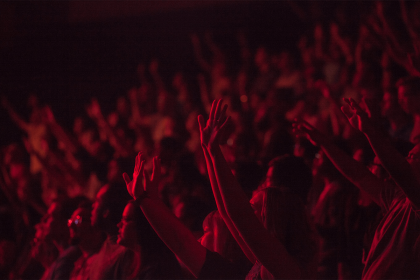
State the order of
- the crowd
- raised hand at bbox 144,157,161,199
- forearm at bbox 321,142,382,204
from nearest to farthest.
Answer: the crowd < raised hand at bbox 144,157,161,199 < forearm at bbox 321,142,382,204

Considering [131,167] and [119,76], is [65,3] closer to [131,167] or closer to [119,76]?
[119,76]

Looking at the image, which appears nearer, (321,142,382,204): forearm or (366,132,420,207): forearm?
(366,132,420,207): forearm

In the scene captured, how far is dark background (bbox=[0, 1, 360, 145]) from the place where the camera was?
8188 millimetres

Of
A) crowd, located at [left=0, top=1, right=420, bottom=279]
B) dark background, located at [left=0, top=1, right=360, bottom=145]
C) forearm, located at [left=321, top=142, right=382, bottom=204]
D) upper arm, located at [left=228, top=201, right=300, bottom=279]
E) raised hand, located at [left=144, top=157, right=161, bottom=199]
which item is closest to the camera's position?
upper arm, located at [left=228, top=201, right=300, bottom=279]

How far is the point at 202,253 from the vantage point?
5.90ft

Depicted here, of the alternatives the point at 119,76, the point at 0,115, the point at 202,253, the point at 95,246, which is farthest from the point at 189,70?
→ the point at 202,253

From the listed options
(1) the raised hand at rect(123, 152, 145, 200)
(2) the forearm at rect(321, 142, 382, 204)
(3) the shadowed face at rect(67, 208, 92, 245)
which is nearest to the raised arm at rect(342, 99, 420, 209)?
(2) the forearm at rect(321, 142, 382, 204)

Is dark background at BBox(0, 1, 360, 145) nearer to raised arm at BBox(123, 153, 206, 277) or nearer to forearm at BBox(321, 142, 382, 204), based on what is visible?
forearm at BBox(321, 142, 382, 204)

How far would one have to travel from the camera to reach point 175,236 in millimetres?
1738

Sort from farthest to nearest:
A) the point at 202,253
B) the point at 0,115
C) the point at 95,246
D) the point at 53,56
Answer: the point at 53,56 → the point at 0,115 → the point at 95,246 → the point at 202,253

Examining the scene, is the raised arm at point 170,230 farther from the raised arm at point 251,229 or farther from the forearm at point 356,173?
the forearm at point 356,173

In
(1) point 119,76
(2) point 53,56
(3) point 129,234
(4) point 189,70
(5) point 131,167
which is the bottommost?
(3) point 129,234

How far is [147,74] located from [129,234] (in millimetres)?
6690

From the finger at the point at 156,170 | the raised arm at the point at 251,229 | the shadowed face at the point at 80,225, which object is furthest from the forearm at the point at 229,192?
the shadowed face at the point at 80,225
